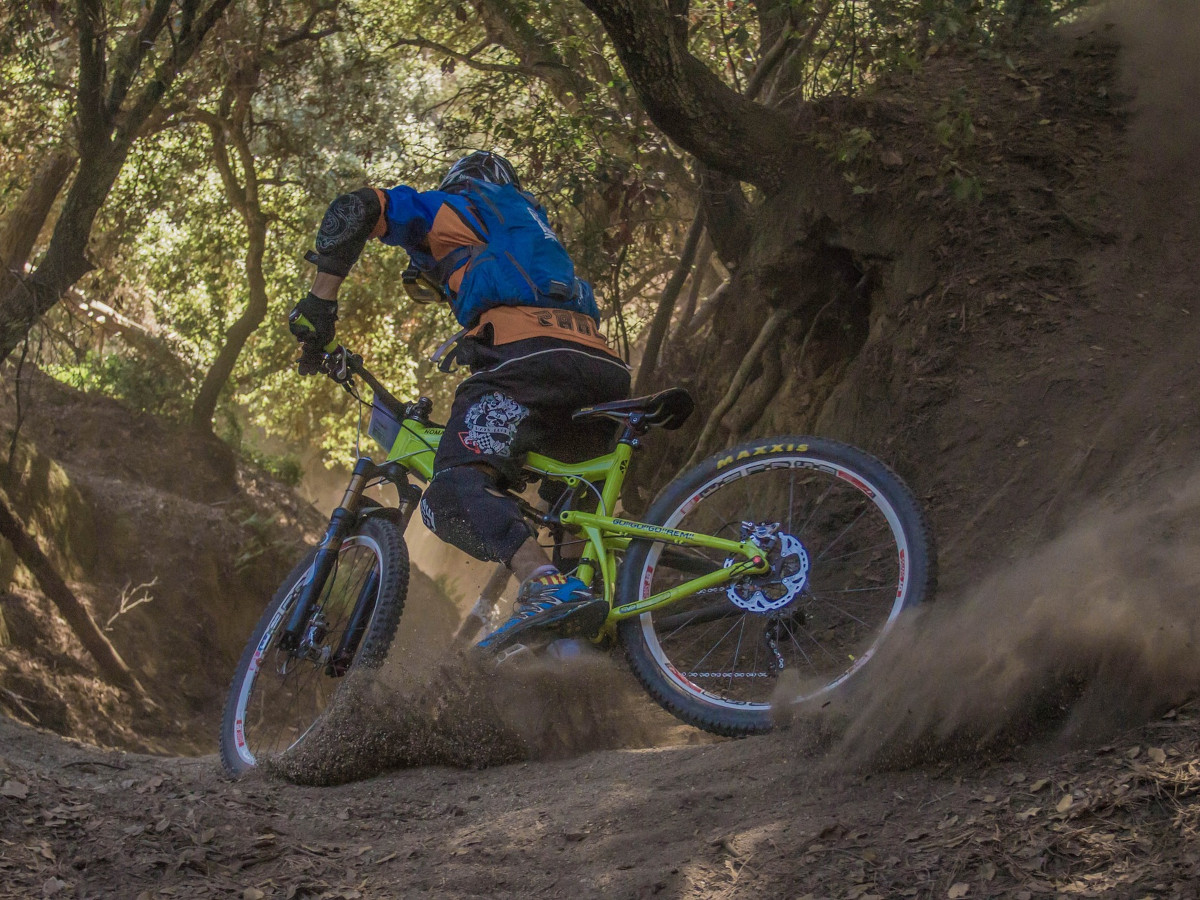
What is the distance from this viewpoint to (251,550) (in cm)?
1063

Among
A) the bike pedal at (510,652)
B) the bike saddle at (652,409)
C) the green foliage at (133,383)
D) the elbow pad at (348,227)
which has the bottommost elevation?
the bike pedal at (510,652)

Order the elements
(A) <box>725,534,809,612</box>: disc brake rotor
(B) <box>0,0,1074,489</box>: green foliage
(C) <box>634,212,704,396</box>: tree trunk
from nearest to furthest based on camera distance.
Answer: (A) <box>725,534,809,612</box>: disc brake rotor, (B) <box>0,0,1074,489</box>: green foliage, (C) <box>634,212,704,396</box>: tree trunk

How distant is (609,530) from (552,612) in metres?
0.38

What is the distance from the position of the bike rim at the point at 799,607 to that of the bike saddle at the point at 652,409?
0.97ft

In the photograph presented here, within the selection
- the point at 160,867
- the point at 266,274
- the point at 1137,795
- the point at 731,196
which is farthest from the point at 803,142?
the point at 266,274

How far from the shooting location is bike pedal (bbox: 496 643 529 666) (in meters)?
3.88

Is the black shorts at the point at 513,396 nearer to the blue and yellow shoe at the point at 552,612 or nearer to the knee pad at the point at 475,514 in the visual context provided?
the knee pad at the point at 475,514

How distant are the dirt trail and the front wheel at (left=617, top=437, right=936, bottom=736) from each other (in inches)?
6.8

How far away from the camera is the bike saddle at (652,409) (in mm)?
3975

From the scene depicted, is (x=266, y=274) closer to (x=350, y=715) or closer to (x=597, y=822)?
(x=350, y=715)

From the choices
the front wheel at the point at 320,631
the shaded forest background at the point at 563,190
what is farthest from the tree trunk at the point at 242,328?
the front wheel at the point at 320,631

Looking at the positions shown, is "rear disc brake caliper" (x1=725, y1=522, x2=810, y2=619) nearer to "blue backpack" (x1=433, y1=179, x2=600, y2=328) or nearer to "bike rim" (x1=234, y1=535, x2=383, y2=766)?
"blue backpack" (x1=433, y1=179, x2=600, y2=328)

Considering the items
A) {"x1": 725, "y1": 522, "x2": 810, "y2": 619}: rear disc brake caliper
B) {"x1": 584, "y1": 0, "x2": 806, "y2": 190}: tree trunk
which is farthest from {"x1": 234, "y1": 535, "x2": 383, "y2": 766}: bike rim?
{"x1": 584, "y1": 0, "x2": 806, "y2": 190}: tree trunk

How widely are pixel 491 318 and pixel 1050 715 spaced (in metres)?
2.43
